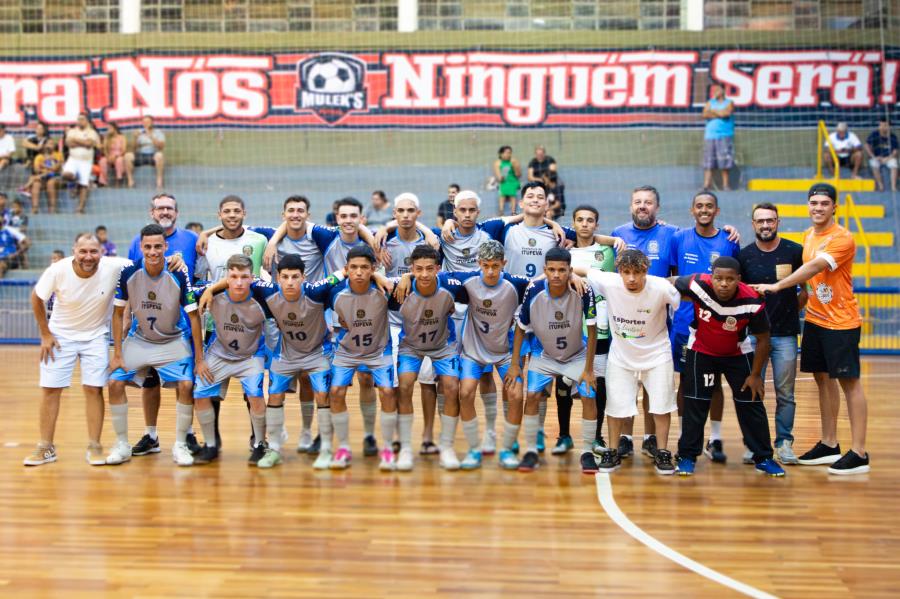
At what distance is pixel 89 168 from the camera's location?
19.1 m

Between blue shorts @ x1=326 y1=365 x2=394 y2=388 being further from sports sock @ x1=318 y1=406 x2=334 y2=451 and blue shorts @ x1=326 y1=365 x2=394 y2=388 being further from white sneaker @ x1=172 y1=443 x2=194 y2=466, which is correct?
white sneaker @ x1=172 y1=443 x2=194 y2=466

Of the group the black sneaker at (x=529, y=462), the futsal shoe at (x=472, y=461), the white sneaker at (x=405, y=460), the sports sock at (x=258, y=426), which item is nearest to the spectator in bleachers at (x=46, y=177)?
the sports sock at (x=258, y=426)

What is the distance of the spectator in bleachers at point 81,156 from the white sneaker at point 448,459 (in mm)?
13463

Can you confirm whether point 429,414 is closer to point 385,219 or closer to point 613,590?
point 613,590

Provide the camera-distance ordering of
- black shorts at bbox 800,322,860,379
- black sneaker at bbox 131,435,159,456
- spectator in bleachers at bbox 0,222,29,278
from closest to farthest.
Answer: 1. black shorts at bbox 800,322,860,379
2. black sneaker at bbox 131,435,159,456
3. spectator in bleachers at bbox 0,222,29,278

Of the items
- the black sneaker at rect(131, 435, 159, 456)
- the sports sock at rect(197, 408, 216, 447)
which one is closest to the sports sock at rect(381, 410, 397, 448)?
the sports sock at rect(197, 408, 216, 447)

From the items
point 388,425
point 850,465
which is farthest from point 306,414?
point 850,465

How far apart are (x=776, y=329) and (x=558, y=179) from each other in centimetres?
1090

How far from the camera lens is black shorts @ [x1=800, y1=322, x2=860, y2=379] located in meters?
7.50

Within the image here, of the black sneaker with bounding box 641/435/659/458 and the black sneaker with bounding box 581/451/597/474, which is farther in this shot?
the black sneaker with bounding box 641/435/659/458

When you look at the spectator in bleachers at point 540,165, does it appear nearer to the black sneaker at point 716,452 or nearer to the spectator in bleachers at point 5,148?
the spectator in bleachers at point 5,148

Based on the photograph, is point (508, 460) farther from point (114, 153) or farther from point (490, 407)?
point (114, 153)

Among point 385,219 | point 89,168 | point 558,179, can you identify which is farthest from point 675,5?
point 89,168

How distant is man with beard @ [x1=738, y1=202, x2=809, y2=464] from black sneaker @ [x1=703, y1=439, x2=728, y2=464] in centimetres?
42
